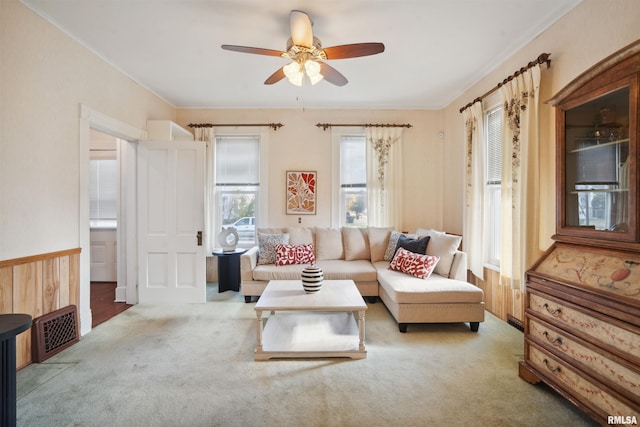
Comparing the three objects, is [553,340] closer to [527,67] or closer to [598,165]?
[598,165]

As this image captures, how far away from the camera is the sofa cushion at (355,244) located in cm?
425

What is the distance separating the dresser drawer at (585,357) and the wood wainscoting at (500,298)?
1.11 m

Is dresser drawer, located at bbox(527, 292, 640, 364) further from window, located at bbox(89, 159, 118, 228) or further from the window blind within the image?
window, located at bbox(89, 159, 118, 228)

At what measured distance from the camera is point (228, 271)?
427 centimetres

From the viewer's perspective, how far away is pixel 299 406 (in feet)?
6.11

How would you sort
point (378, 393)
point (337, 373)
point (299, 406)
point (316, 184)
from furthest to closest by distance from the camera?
point (316, 184)
point (337, 373)
point (378, 393)
point (299, 406)

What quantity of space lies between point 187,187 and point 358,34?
8.71ft

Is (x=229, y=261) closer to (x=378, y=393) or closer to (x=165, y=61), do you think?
(x=165, y=61)

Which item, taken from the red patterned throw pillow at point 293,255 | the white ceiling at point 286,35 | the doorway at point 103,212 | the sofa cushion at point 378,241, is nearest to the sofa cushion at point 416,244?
the sofa cushion at point 378,241

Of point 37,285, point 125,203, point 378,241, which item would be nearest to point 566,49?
point 378,241

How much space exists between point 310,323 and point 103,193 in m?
4.09

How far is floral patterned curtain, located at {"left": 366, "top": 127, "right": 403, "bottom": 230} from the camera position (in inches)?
183

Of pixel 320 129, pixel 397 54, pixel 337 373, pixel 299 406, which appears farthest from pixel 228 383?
pixel 320 129

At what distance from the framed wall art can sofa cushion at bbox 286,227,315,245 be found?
456 millimetres
